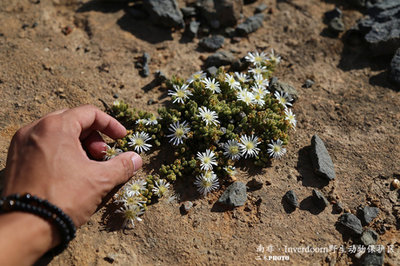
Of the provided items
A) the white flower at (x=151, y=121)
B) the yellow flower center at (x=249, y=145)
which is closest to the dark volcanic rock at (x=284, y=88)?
the yellow flower center at (x=249, y=145)

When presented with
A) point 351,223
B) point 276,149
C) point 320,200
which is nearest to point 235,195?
point 276,149

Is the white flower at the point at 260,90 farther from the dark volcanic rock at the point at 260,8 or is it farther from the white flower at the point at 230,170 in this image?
the dark volcanic rock at the point at 260,8

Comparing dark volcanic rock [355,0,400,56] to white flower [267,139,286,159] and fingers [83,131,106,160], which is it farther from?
fingers [83,131,106,160]

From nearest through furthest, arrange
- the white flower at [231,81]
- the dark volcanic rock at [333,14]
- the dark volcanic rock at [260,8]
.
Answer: the white flower at [231,81], the dark volcanic rock at [333,14], the dark volcanic rock at [260,8]

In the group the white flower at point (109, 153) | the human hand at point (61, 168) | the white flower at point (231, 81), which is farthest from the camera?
the white flower at point (231, 81)

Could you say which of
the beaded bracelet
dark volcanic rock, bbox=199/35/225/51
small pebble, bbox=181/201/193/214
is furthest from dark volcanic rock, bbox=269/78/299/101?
the beaded bracelet

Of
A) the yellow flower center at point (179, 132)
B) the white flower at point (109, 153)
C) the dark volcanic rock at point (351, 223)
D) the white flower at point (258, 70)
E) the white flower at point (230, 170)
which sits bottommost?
the dark volcanic rock at point (351, 223)

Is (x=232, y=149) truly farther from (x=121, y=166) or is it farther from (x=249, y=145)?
(x=121, y=166)
